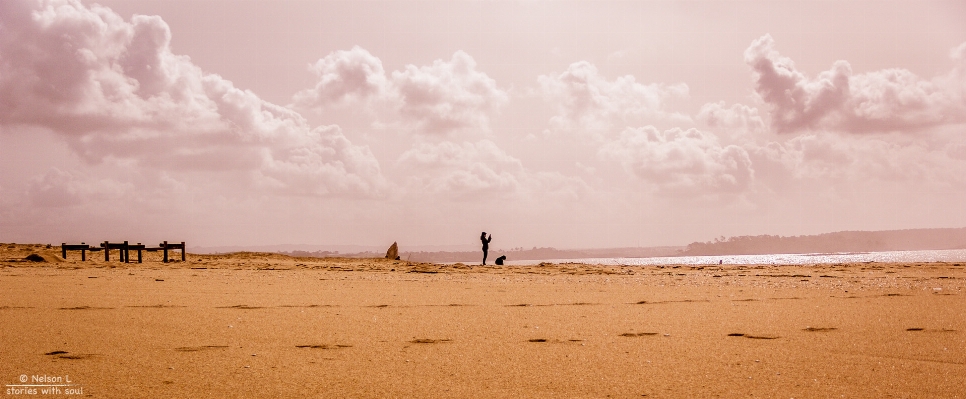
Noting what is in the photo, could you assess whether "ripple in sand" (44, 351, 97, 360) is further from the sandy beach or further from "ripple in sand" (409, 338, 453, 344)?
"ripple in sand" (409, 338, 453, 344)

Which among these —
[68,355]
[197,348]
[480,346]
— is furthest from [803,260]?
[68,355]

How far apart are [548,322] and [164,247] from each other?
2335 cm

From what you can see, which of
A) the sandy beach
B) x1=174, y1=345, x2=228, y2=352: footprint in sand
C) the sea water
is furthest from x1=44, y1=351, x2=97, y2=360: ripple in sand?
the sea water

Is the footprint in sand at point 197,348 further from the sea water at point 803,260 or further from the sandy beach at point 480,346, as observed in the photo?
the sea water at point 803,260

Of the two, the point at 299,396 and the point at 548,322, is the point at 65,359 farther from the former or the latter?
the point at 548,322

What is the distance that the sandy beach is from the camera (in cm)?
394

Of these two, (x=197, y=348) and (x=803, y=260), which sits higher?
(x=197, y=348)

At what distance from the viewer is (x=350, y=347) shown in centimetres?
527

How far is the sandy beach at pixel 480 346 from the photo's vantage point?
3938 mm

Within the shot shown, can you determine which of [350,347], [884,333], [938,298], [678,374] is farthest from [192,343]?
[938,298]

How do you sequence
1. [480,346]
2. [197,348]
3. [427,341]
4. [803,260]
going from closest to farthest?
[197,348]
[480,346]
[427,341]
[803,260]

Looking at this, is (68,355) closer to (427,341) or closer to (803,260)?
(427,341)

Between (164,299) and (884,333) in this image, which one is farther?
(164,299)

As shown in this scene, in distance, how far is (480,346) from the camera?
17.6 ft
